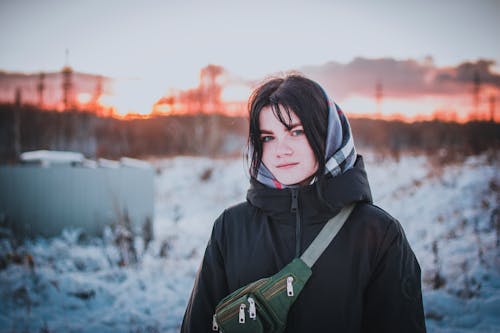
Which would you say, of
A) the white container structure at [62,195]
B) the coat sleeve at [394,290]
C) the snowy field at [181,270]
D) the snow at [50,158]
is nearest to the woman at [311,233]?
the coat sleeve at [394,290]

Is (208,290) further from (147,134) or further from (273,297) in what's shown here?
(147,134)

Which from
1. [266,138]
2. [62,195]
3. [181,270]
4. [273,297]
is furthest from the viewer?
[62,195]

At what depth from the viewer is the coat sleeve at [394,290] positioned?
4.64ft

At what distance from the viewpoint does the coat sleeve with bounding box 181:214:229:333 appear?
1666 millimetres

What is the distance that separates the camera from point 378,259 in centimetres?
148

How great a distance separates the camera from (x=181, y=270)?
18.3 ft

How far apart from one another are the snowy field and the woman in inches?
103

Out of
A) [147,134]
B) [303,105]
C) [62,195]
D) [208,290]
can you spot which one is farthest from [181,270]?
[147,134]

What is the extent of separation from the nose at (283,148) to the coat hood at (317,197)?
0.18 meters

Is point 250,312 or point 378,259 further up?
point 378,259

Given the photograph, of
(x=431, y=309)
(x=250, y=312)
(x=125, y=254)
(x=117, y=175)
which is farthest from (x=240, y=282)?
(x=117, y=175)

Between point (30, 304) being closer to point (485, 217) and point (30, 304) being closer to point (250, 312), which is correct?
point (250, 312)

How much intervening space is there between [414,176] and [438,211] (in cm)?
306

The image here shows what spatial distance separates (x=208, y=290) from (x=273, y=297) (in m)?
0.44
